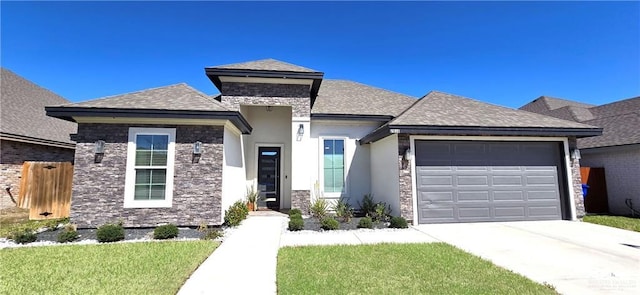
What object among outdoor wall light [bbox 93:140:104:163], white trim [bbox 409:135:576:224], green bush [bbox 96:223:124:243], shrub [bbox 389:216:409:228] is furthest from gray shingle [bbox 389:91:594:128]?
outdoor wall light [bbox 93:140:104:163]

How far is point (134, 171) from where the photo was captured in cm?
718

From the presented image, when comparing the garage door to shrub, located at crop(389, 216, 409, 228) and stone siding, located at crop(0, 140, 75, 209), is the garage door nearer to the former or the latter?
shrub, located at crop(389, 216, 409, 228)

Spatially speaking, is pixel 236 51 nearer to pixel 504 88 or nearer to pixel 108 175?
pixel 108 175

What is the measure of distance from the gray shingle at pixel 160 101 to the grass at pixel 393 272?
15.3 ft

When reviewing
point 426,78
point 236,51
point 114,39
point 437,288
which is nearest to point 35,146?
point 114,39

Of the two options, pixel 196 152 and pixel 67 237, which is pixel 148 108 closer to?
pixel 196 152

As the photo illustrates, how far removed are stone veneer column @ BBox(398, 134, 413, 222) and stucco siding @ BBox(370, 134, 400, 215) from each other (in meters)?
0.13

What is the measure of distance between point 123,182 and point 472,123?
391 inches

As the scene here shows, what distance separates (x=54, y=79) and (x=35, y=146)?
6553 millimetres

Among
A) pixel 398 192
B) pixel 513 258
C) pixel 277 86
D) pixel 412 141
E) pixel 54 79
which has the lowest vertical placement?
pixel 513 258

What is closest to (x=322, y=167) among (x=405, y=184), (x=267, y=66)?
(x=405, y=184)

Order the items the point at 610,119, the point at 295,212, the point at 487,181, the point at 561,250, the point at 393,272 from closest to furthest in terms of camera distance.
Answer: the point at 393,272
the point at 561,250
the point at 487,181
the point at 295,212
the point at 610,119

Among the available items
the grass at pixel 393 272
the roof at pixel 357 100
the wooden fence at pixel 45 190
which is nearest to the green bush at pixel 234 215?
the grass at pixel 393 272

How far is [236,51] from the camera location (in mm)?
12758
